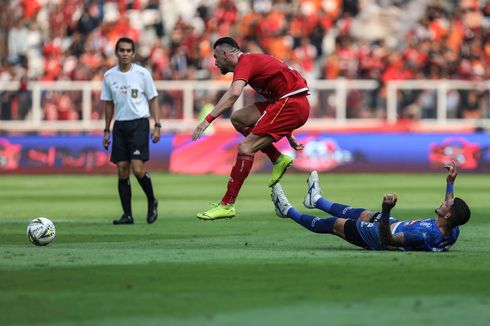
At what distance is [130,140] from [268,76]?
3132 millimetres

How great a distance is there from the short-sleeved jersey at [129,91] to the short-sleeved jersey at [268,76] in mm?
2753

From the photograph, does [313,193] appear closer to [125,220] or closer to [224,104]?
[224,104]

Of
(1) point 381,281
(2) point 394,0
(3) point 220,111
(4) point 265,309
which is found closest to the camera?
(4) point 265,309

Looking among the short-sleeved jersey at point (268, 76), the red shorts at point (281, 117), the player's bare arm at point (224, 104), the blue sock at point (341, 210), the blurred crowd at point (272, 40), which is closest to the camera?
the blue sock at point (341, 210)

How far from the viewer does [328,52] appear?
104ft

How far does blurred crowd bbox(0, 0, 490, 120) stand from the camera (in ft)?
95.6

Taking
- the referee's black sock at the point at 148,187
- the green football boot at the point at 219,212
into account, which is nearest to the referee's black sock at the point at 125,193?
the referee's black sock at the point at 148,187

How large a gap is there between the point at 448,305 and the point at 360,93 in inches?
816

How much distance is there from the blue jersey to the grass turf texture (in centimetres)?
15

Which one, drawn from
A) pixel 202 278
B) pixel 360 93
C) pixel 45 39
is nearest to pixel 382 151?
pixel 360 93

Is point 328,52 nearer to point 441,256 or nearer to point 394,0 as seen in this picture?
point 394,0

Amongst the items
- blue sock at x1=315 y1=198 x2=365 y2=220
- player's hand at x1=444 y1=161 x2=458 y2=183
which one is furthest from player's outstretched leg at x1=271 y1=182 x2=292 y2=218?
player's hand at x1=444 y1=161 x2=458 y2=183

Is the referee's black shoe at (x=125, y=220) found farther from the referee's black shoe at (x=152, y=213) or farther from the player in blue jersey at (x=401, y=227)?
the player in blue jersey at (x=401, y=227)

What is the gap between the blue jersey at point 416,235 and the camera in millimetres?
11141
